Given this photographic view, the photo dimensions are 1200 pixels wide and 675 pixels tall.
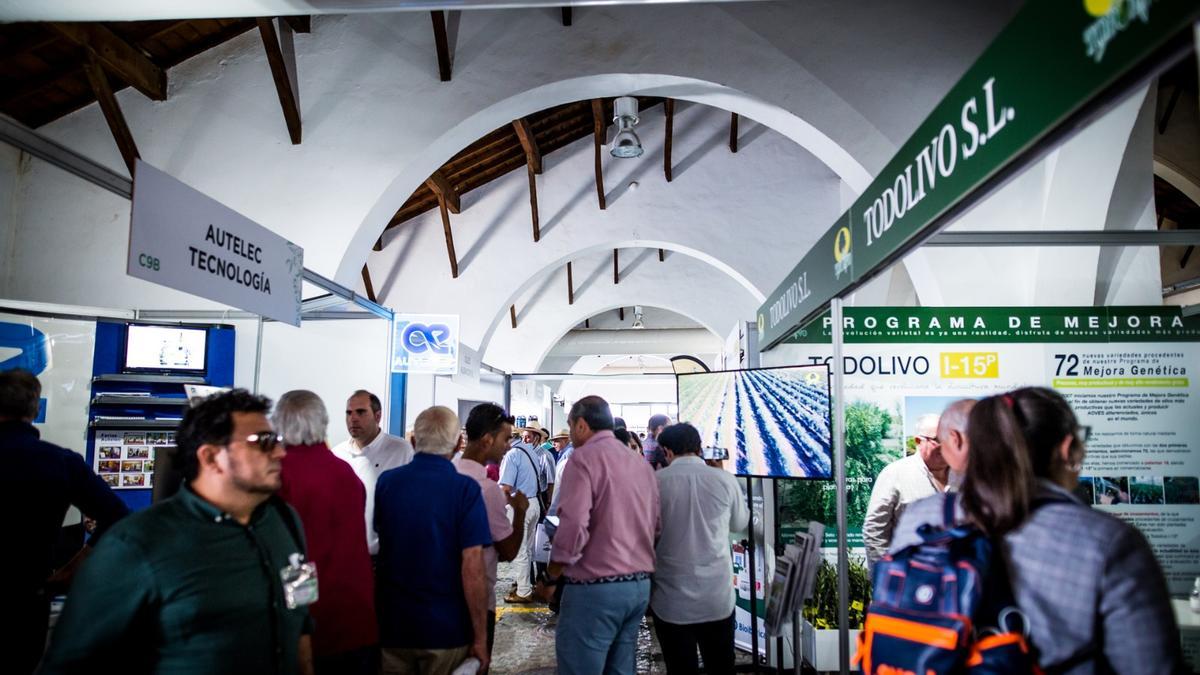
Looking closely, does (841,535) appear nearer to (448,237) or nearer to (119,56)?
(119,56)

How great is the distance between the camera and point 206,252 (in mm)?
2576

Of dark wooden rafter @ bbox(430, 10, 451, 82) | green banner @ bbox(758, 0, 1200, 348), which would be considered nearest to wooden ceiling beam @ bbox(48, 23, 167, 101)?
dark wooden rafter @ bbox(430, 10, 451, 82)

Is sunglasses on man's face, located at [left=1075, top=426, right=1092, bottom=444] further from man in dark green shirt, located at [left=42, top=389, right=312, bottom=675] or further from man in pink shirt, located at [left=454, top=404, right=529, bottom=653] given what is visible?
man in pink shirt, located at [left=454, top=404, right=529, bottom=653]

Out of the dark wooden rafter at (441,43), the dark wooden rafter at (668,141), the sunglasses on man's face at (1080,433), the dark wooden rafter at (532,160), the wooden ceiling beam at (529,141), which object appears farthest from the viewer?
the dark wooden rafter at (668,141)

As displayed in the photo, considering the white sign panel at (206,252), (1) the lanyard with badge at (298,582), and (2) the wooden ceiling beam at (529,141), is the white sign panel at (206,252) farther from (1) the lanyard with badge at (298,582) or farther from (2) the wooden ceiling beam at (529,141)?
(2) the wooden ceiling beam at (529,141)

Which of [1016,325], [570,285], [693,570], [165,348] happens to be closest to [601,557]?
[693,570]

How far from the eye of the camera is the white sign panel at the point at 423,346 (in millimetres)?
5562

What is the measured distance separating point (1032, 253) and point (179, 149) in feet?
20.7

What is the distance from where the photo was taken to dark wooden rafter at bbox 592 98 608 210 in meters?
8.91

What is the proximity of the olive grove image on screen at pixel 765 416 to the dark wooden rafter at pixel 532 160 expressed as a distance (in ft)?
17.8

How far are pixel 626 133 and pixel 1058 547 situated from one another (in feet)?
24.0

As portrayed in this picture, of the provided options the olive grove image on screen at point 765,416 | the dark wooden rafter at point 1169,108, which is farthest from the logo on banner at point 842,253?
the dark wooden rafter at point 1169,108

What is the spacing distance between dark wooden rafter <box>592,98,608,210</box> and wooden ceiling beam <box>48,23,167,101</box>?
4.69 metres

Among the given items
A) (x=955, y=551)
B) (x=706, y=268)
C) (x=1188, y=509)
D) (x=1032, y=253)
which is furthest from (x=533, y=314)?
(x=955, y=551)
